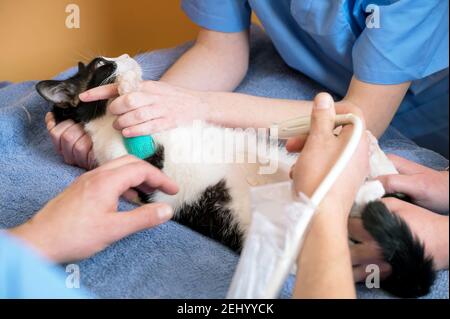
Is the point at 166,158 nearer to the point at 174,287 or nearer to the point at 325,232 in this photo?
the point at 174,287

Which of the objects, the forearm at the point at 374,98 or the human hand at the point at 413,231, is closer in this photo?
the human hand at the point at 413,231

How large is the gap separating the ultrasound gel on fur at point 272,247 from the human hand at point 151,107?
1.38ft

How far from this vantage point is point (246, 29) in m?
1.29

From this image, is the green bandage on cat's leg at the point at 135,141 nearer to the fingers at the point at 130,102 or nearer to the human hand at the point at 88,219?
the fingers at the point at 130,102

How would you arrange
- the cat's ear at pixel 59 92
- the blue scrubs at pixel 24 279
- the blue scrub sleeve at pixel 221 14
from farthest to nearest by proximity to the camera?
the blue scrub sleeve at pixel 221 14, the cat's ear at pixel 59 92, the blue scrubs at pixel 24 279

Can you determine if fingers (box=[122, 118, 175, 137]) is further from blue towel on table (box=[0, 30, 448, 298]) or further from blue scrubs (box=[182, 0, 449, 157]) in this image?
blue scrubs (box=[182, 0, 449, 157])

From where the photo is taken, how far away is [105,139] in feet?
3.39

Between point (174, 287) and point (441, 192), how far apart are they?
0.39 meters

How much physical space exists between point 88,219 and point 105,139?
0.39 meters

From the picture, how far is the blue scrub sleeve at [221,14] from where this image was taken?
122 centimetres

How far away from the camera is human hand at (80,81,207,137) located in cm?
91

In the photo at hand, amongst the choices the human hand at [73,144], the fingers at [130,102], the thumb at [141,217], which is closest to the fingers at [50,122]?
the human hand at [73,144]

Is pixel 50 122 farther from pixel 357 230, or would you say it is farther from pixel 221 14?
pixel 357 230
